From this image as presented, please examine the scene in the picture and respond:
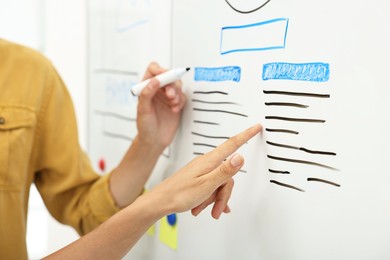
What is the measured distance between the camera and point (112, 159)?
1.09m

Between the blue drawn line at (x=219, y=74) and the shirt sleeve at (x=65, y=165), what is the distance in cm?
27

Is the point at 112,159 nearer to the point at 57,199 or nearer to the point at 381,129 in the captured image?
the point at 57,199

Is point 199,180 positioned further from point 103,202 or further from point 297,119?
point 103,202

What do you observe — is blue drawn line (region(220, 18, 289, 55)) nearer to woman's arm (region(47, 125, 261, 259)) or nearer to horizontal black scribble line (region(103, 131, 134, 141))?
woman's arm (region(47, 125, 261, 259))

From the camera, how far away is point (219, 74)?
68 cm

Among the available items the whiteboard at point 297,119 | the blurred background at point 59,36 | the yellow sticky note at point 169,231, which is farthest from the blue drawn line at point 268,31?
the blurred background at point 59,36

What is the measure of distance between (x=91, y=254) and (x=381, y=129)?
375mm

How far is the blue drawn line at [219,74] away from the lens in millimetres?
649

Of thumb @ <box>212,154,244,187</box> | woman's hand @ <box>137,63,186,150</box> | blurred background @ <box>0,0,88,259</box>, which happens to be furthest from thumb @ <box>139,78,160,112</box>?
blurred background @ <box>0,0,88,259</box>

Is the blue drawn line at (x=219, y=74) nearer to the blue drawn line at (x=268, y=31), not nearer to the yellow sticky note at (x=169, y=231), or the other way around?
the blue drawn line at (x=268, y=31)

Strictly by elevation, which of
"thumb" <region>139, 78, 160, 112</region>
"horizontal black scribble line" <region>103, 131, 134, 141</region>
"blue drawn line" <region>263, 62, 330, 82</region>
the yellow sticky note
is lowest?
the yellow sticky note

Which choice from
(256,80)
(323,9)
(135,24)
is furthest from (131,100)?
(323,9)

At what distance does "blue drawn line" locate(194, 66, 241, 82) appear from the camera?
2.13 feet

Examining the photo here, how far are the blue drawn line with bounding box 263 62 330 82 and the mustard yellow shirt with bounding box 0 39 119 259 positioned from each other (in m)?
0.41
